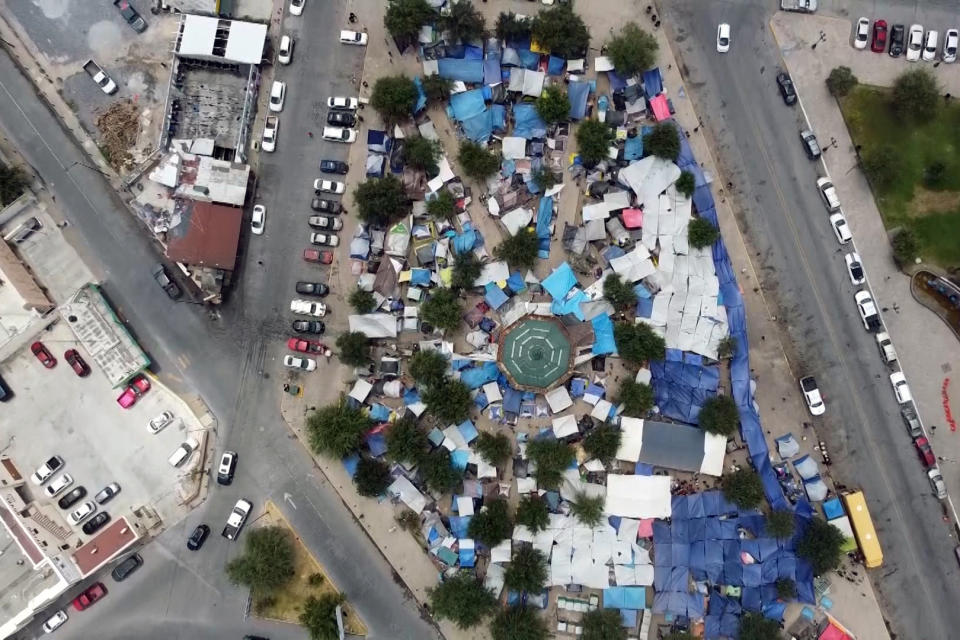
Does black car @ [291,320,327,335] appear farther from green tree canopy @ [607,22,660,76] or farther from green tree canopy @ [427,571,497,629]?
green tree canopy @ [607,22,660,76]

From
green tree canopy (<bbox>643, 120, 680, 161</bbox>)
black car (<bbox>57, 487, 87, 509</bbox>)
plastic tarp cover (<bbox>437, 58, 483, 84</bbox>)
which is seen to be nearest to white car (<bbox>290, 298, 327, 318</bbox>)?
plastic tarp cover (<bbox>437, 58, 483, 84</bbox>)

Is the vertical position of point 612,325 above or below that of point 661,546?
above

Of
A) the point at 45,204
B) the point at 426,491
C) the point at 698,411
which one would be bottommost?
the point at 426,491

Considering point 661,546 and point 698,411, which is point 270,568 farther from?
point 698,411

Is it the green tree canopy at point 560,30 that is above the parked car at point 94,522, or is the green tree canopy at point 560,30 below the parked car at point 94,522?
above

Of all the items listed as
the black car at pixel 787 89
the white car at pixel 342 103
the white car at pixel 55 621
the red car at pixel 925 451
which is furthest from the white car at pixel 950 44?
the white car at pixel 55 621

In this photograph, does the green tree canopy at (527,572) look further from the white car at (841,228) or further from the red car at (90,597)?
the white car at (841,228)

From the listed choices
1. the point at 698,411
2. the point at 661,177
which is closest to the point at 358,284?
the point at 661,177
